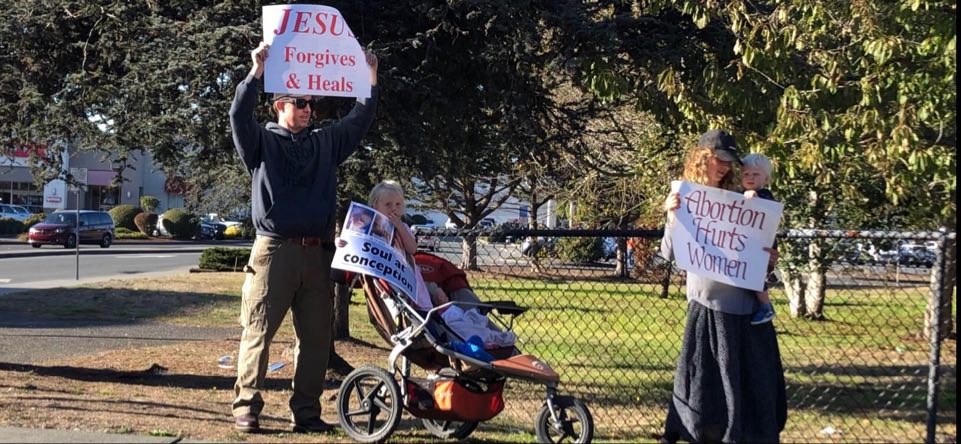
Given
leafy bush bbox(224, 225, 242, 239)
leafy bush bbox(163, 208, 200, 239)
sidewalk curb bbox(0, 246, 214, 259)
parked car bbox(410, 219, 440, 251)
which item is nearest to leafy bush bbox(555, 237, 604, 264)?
parked car bbox(410, 219, 440, 251)

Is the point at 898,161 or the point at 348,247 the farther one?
the point at 898,161

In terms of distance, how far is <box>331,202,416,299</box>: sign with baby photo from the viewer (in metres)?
5.60

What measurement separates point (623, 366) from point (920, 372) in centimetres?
311

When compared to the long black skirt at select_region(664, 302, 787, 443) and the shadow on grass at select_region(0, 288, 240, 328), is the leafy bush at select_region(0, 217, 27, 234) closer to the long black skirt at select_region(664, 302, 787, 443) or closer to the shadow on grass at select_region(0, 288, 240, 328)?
the shadow on grass at select_region(0, 288, 240, 328)

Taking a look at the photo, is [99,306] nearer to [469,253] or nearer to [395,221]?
[469,253]

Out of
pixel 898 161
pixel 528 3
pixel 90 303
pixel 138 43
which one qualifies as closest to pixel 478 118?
pixel 528 3

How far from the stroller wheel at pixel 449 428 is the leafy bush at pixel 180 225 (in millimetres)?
Answer: 49552

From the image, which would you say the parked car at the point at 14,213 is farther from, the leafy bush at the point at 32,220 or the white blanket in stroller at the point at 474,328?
the white blanket in stroller at the point at 474,328

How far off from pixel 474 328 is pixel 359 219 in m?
0.91

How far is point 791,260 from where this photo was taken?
9438 mm

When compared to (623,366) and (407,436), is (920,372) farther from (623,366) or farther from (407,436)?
(407,436)

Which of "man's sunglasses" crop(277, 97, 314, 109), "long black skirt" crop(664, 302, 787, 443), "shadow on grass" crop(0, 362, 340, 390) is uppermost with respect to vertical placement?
"man's sunglasses" crop(277, 97, 314, 109)

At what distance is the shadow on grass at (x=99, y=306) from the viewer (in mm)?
15008

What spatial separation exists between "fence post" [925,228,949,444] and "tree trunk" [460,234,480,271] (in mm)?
2766
